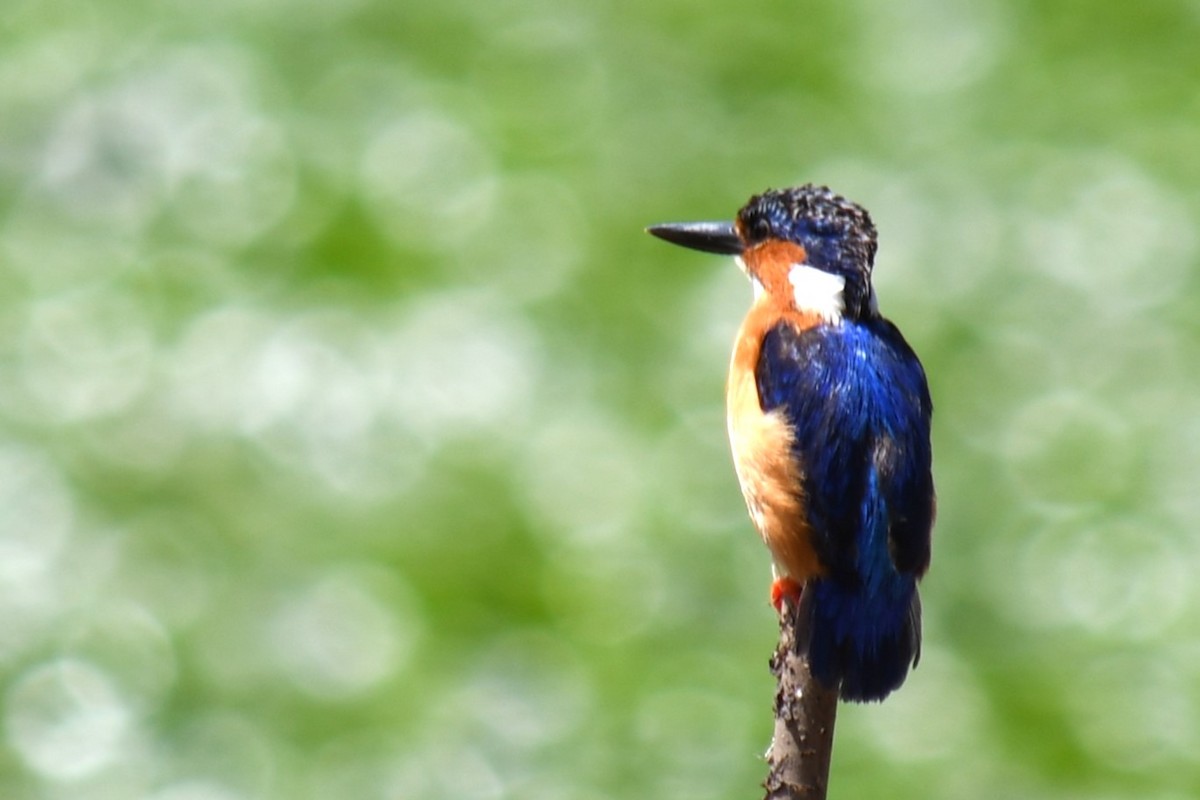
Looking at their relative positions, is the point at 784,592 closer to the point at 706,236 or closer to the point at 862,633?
the point at 862,633

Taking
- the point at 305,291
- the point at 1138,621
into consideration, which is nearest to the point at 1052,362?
the point at 1138,621

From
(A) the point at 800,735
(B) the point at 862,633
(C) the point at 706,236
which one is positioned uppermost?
(C) the point at 706,236

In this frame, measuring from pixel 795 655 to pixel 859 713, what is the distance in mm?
2495

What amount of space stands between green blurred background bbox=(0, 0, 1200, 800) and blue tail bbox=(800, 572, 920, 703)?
2227mm

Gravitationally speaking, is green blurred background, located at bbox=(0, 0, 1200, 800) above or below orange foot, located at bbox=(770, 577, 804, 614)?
above

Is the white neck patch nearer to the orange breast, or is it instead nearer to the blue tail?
the orange breast

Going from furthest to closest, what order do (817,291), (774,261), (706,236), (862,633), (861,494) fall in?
(706,236)
(774,261)
(817,291)
(861,494)
(862,633)

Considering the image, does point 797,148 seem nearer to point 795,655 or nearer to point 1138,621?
point 1138,621

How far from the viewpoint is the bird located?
8.70ft

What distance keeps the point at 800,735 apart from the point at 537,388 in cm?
334

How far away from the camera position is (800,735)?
2.48 m

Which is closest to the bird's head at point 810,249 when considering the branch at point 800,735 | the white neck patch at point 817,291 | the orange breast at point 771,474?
the white neck patch at point 817,291

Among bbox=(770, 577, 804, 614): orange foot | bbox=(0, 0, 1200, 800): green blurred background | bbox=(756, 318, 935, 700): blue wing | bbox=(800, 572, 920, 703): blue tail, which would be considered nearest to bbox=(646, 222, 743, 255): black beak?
bbox=(756, 318, 935, 700): blue wing

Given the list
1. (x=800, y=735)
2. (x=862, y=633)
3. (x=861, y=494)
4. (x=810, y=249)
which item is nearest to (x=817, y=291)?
(x=810, y=249)
